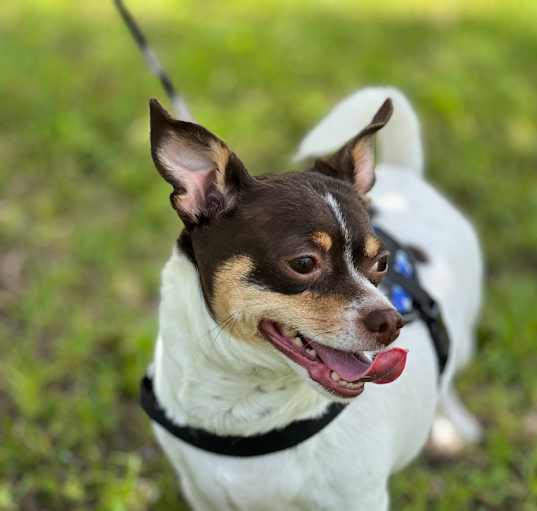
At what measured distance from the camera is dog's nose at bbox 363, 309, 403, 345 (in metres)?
2.16

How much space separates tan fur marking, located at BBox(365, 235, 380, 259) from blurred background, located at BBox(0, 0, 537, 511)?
1451 mm

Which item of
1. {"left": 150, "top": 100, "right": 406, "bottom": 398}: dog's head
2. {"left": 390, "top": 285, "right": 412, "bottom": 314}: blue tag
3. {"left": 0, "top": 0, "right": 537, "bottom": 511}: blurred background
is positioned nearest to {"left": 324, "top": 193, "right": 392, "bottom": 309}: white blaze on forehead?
{"left": 150, "top": 100, "right": 406, "bottom": 398}: dog's head

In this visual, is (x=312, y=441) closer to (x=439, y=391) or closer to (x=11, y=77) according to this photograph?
(x=439, y=391)

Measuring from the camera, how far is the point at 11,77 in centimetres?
564

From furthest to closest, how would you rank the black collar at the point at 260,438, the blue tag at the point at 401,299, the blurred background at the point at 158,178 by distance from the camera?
1. the blurred background at the point at 158,178
2. the blue tag at the point at 401,299
3. the black collar at the point at 260,438

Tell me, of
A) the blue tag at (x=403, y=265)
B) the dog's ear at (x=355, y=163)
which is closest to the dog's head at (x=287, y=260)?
the dog's ear at (x=355, y=163)

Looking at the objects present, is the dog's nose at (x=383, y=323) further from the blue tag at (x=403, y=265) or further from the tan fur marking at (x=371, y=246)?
the blue tag at (x=403, y=265)

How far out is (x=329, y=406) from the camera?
252 cm

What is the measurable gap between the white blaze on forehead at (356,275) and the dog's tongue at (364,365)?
0.15m

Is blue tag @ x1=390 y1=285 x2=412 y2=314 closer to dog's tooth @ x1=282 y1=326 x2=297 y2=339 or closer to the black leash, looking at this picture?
the black leash

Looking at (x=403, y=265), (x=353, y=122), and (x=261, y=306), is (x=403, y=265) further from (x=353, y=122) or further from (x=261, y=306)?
(x=261, y=306)

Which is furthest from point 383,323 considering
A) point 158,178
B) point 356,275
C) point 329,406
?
point 158,178

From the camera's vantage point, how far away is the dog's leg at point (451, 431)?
12.8 feet

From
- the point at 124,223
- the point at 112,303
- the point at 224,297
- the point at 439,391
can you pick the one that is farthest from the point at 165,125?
the point at 124,223
